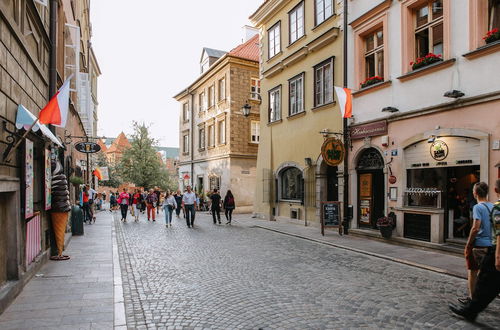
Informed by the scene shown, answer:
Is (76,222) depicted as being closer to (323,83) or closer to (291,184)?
(291,184)

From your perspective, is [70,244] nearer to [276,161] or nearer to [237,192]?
[276,161]

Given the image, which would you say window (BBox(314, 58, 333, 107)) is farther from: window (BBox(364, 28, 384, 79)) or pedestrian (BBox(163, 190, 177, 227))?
pedestrian (BBox(163, 190, 177, 227))

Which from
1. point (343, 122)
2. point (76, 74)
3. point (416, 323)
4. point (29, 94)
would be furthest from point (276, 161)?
point (416, 323)

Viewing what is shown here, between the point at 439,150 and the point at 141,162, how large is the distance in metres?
32.8

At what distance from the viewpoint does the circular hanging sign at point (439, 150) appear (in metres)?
10.1

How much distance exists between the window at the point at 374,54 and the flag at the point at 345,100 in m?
1.23

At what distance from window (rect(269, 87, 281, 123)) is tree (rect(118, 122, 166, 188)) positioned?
71.9 feet

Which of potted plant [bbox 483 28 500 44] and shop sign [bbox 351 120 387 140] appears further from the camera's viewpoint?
shop sign [bbox 351 120 387 140]

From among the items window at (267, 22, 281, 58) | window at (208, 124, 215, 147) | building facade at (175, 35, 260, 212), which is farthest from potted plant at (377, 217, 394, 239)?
window at (208, 124, 215, 147)

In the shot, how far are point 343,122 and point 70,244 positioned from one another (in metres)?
10.0

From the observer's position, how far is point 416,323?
4.88 metres

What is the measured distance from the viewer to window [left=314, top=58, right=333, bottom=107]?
15306mm

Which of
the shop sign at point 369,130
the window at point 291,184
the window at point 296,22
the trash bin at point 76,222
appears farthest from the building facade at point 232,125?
the trash bin at point 76,222

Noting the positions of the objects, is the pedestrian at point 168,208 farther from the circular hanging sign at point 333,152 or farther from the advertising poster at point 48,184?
the advertising poster at point 48,184
